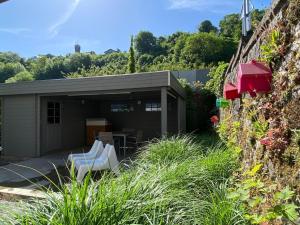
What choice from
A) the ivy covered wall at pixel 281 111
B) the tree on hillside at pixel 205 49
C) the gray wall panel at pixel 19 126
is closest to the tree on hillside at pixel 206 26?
the tree on hillside at pixel 205 49

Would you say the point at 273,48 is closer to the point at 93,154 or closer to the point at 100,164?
the point at 100,164

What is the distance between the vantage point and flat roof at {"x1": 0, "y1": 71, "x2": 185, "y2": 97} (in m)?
9.09

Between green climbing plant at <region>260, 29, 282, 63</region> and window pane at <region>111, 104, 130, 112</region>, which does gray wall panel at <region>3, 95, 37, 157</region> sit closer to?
window pane at <region>111, 104, 130, 112</region>

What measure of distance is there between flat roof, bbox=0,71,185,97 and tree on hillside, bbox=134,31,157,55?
40.6 meters

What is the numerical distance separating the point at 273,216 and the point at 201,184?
5.14ft

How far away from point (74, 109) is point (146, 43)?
43470 millimetres

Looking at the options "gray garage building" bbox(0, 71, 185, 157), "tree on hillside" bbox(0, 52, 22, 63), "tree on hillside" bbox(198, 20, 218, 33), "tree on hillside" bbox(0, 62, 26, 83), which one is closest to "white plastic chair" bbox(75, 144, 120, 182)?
"gray garage building" bbox(0, 71, 185, 157)

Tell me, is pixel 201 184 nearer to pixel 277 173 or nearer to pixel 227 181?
pixel 227 181

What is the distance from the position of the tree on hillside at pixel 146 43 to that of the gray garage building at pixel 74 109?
1441 inches

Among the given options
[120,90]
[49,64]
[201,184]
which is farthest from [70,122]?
[49,64]

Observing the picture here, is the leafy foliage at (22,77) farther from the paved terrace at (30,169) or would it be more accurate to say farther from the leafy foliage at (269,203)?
the leafy foliage at (269,203)

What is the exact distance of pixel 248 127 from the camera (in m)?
3.84

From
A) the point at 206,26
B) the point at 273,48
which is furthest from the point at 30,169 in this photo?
the point at 206,26

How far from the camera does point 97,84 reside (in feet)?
32.6
